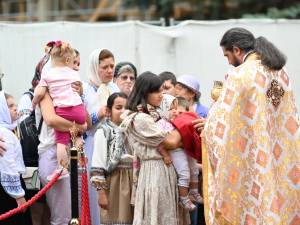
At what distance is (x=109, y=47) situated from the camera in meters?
11.9

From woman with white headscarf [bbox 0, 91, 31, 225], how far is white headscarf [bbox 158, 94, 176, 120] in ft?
4.51

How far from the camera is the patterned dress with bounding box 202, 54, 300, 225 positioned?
7660mm

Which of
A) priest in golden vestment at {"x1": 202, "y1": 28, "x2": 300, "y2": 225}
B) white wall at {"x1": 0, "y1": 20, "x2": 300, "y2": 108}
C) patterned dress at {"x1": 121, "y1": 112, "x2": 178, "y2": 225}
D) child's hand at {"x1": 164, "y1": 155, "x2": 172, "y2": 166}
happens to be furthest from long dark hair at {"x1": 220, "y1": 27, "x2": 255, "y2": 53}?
white wall at {"x1": 0, "y1": 20, "x2": 300, "y2": 108}

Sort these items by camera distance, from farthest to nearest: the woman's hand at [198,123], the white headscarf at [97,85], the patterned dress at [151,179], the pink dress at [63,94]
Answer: the white headscarf at [97,85], the pink dress at [63,94], the woman's hand at [198,123], the patterned dress at [151,179]

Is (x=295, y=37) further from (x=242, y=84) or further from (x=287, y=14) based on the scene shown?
(x=287, y=14)

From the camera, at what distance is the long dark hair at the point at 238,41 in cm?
784

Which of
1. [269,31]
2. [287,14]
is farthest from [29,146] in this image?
[287,14]

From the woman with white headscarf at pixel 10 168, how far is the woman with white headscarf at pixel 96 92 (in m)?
0.67

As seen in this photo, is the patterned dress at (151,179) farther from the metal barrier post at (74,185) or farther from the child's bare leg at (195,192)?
the metal barrier post at (74,185)

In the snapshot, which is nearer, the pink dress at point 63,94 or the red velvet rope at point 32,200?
the red velvet rope at point 32,200

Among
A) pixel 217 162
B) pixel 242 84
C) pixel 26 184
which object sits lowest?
pixel 26 184

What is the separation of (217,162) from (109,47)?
4429mm

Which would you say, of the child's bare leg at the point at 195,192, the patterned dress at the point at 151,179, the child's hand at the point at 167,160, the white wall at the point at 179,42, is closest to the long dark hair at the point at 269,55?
the patterned dress at the point at 151,179

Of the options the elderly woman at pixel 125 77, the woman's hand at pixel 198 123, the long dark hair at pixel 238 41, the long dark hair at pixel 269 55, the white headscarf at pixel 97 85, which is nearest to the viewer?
the long dark hair at pixel 269 55
